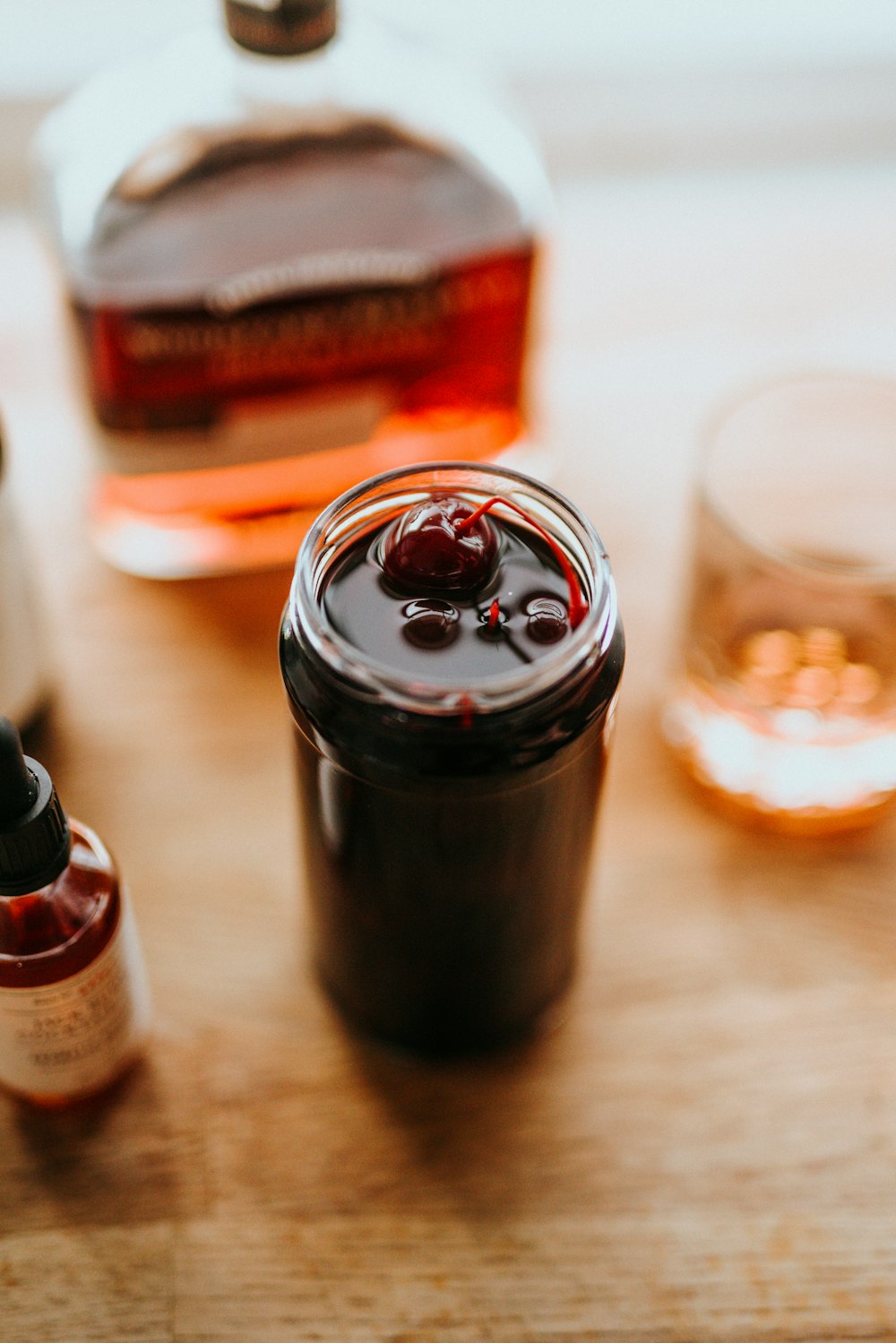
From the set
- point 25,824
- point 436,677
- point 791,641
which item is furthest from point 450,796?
point 791,641

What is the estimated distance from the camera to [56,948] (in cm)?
51

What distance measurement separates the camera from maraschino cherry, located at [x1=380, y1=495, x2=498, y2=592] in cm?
48

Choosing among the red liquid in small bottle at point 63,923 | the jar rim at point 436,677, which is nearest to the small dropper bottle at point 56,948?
the red liquid in small bottle at point 63,923

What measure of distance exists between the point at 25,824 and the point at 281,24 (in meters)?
0.38

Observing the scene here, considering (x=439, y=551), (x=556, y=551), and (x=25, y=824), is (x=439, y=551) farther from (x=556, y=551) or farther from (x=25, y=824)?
(x=25, y=824)

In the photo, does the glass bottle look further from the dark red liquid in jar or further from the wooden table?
the dark red liquid in jar

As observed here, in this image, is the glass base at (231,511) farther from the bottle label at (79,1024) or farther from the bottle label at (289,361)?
the bottle label at (79,1024)

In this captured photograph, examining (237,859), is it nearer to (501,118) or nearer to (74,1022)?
(74,1022)

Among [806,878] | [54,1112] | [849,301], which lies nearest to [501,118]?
[849,301]

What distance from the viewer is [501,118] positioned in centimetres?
71

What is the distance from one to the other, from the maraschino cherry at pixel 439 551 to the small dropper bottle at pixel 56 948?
5.8 inches

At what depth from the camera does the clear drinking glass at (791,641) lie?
2.14 feet

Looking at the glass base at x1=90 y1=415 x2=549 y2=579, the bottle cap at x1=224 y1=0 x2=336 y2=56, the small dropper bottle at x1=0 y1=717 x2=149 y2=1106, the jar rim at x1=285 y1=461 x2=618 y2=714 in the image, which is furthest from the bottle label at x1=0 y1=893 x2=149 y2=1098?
the bottle cap at x1=224 y1=0 x2=336 y2=56

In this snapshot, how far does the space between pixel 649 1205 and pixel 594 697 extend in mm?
231
